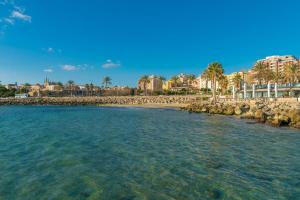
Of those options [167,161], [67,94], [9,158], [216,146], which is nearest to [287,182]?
[167,161]

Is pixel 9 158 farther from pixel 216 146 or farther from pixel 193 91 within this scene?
pixel 193 91

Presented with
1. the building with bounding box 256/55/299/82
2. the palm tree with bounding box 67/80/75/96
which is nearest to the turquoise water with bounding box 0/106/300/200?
the building with bounding box 256/55/299/82

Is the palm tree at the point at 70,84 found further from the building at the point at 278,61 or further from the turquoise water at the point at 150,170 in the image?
the turquoise water at the point at 150,170

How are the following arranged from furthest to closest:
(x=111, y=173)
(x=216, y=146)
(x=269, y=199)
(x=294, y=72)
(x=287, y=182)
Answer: (x=294, y=72) < (x=216, y=146) < (x=111, y=173) < (x=287, y=182) < (x=269, y=199)

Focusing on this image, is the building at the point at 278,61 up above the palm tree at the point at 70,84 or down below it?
above

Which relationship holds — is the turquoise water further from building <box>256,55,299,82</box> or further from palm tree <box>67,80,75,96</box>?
palm tree <box>67,80,75,96</box>

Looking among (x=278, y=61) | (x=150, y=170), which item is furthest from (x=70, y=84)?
(x=150, y=170)

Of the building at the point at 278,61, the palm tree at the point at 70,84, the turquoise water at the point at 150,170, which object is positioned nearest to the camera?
the turquoise water at the point at 150,170

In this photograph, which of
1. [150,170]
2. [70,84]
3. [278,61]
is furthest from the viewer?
[70,84]

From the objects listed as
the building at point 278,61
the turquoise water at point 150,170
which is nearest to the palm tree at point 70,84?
the building at point 278,61

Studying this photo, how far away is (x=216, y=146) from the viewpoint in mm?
14719

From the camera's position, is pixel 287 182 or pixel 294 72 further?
pixel 294 72

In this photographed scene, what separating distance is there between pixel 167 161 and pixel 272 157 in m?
5.71

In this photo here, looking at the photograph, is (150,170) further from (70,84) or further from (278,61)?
(70,84)
